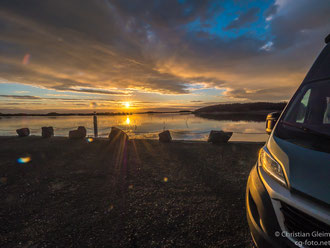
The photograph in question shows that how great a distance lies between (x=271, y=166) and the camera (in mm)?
1732

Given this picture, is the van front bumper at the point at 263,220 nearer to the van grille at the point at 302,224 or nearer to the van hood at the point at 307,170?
the van grille at the point at 302,224

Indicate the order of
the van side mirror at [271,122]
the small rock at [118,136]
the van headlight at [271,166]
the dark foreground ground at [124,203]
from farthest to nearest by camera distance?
1. the small rock at [118,136]
2. the van side mirror at [271,122]
3. the dark foreground ground at [124,203]
4. the van headlight at [271,166]

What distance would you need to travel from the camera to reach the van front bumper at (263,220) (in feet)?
4.41

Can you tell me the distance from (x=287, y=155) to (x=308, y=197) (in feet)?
1.50

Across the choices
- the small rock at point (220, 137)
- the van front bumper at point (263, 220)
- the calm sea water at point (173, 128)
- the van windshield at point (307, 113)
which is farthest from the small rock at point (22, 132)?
the van windshield at point (307, 113)

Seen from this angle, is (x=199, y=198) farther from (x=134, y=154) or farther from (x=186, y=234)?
(x=134, y=154)

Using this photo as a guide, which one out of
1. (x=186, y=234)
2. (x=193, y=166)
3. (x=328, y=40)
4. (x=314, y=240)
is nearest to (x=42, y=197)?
(x=186, y=234)

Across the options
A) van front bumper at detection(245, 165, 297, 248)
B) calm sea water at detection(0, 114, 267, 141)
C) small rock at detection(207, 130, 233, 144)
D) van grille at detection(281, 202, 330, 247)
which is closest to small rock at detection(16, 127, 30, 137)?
calm sea water at detection(0, 114, 267, 141)

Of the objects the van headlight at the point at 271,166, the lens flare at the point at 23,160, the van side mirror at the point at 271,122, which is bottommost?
the lens flare at the point at 23,160

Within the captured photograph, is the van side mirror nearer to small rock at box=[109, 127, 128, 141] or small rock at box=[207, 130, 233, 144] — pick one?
small rock at box=[207, 130, 233, 144]

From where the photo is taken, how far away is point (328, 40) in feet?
7.27

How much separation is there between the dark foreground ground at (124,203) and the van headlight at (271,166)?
1.08 metres

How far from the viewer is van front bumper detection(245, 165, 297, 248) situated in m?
1.34

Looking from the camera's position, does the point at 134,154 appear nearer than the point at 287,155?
No
